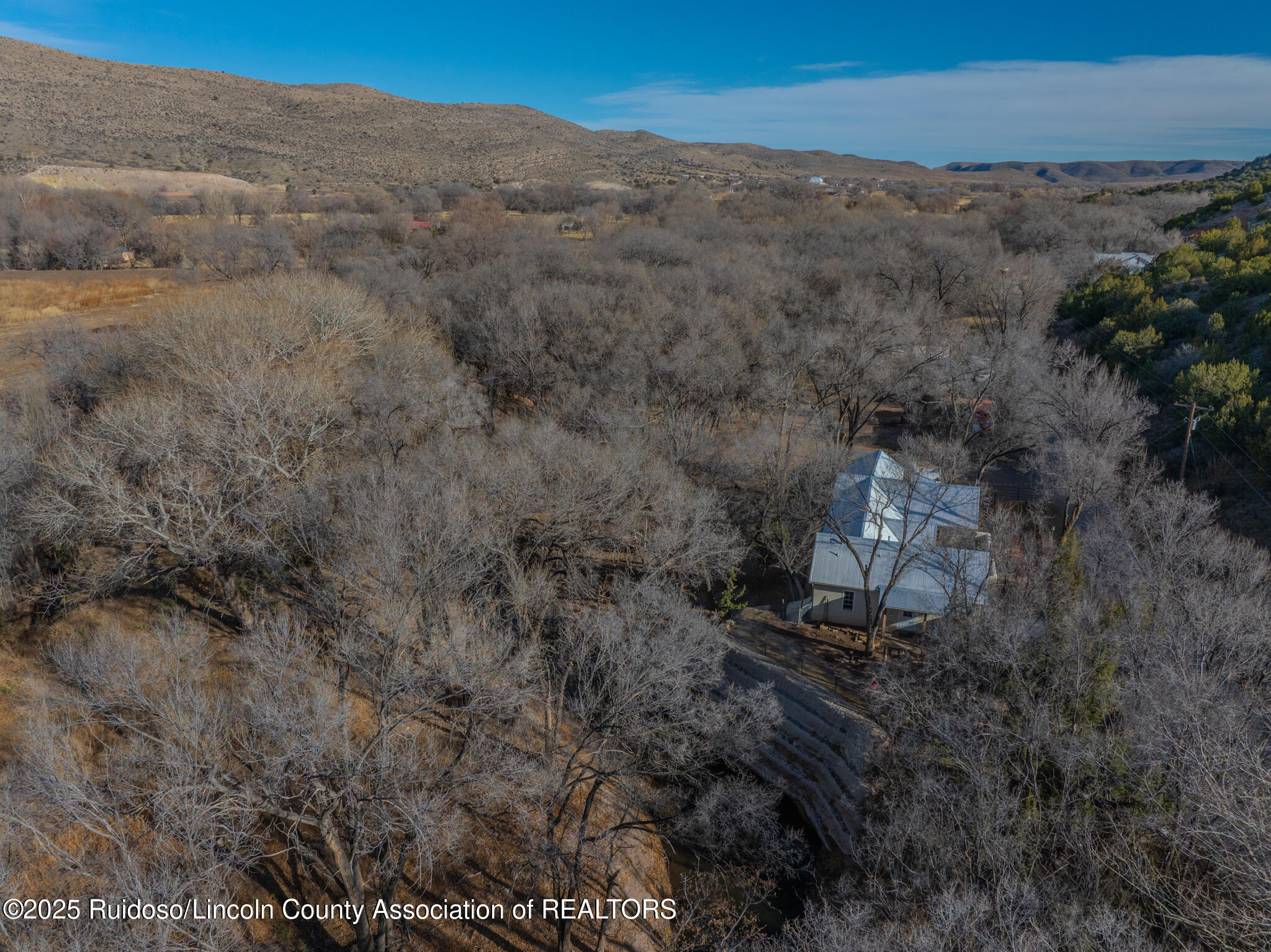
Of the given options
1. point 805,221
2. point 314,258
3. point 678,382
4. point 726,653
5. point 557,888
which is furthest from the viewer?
point 805,221

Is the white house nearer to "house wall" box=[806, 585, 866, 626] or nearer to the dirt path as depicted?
"house wall" box=[806, 585, 866, 626]

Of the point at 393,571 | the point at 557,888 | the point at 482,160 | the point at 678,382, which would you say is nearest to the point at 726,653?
the point at 557,888

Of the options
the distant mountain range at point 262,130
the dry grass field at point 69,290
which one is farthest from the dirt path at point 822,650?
the distant mountain range at point 262,130

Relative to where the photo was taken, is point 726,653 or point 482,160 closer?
point 726,653

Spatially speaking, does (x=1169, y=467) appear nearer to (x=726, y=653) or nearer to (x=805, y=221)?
(x=726, y=653)

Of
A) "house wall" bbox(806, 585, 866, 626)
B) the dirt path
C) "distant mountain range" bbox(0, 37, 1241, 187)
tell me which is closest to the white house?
"house wall" bbox(806, 585, 866, 626)

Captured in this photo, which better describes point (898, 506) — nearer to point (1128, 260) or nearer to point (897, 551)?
point (897, 551)

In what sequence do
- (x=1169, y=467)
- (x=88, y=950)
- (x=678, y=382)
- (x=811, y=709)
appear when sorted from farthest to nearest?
(x=678, y=382) → (x=1169, y=467) → (x=811, y=709) → (x=88, y=950)

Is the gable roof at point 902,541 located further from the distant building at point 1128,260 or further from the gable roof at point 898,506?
the distant building at point 1128,260
